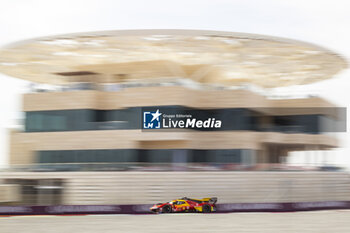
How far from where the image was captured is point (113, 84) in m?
57.2

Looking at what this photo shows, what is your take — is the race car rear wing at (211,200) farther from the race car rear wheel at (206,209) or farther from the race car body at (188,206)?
the race car rear wheel at (206,209)

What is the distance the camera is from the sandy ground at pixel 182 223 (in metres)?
32.2

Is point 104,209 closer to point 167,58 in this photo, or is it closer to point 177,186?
point 177,186

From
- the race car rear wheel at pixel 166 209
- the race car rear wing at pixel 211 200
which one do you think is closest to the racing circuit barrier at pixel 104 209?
the race car rear wing at pixel 211 200

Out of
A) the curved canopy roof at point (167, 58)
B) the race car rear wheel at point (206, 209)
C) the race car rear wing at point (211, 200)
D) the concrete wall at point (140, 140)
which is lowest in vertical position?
the race car rear wheel at point (206, 209)

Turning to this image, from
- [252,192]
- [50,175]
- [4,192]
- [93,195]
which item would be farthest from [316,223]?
[4,192]

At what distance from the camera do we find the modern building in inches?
1992

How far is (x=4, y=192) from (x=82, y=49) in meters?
13.2

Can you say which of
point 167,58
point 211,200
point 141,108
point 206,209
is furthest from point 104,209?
point 167,58

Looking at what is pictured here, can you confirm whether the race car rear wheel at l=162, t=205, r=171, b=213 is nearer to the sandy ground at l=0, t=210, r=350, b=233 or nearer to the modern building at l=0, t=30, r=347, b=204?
the sandy ground at l=0, t=210, r=350, b=233

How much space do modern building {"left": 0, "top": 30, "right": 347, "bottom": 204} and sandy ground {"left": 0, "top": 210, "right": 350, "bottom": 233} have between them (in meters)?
8.76

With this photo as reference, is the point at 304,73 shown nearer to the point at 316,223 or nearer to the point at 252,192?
the point at 252,192

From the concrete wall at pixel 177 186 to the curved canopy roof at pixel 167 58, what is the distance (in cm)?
977

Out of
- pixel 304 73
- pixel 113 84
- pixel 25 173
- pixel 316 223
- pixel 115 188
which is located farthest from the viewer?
pixel 304 73
